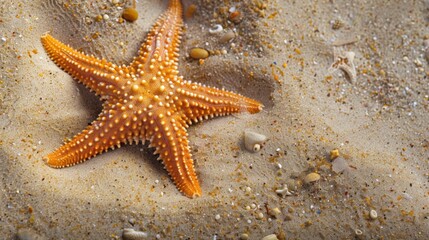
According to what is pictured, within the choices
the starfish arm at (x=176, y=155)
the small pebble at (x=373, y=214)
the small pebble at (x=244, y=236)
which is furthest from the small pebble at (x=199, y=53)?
the small pebble at (x=373, y=214)

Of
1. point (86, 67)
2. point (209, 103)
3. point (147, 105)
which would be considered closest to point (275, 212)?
point (209, 103)

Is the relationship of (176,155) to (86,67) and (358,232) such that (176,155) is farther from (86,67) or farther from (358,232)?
(358,232)

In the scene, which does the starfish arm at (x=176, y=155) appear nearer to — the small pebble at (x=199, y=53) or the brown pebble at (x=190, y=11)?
the small pebble at (x=199, y=53)

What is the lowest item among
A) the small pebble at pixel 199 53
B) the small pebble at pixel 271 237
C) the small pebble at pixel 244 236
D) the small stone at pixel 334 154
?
the small pebble at pixel 271 237

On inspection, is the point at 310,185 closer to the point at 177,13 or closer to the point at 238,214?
the point at 238,214

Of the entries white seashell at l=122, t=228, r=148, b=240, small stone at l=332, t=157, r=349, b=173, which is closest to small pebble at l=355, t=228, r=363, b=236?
small stone at l=332, t=157, r=349, b=173

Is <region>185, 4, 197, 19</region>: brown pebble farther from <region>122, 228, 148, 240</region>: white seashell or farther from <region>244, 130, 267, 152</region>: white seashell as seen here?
<region>122, 228, 148, 240</region>: white seashell
